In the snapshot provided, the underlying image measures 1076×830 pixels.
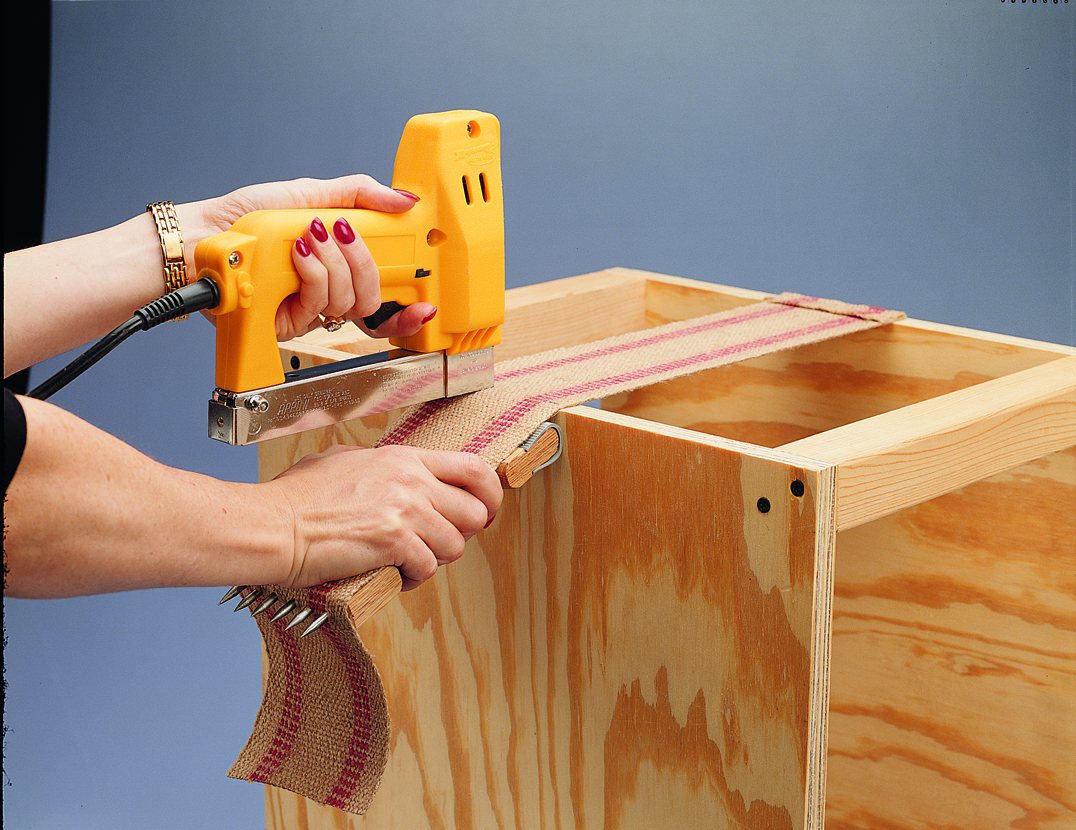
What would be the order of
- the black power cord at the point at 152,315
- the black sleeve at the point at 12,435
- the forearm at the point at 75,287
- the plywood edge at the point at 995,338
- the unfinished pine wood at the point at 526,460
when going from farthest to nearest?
the plywood edge at the point at 995,338, the forearm at the point at 75,287, the unfinished pine wood at the point at 526,460, the black power cord at the point at 152,315, the black sleeve at the point at 12,435

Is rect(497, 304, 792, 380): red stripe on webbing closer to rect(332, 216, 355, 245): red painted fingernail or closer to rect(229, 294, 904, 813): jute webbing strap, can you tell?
rect(229, 294, 904, 813): jute webbing strap

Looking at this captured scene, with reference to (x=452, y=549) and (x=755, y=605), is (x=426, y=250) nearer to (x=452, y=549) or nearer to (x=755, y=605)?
(x=452, y=549)

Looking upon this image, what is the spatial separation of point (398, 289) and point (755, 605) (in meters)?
0.36

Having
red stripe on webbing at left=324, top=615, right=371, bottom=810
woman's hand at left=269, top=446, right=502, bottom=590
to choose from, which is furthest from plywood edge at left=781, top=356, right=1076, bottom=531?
red stripe on webbing at left=324, top=615, right=371, bottom=810

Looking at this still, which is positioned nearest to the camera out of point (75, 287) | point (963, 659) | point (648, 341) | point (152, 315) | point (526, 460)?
point (152, 315)

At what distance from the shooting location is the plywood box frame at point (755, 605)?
0.87 meters

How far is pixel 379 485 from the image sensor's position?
0.85 meters

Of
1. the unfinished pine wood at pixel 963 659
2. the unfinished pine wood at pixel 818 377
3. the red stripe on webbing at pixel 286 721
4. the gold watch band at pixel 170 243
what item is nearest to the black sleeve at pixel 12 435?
the red stripe on webbing at pixel 286 721

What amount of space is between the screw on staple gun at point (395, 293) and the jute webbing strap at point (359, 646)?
0.03 m

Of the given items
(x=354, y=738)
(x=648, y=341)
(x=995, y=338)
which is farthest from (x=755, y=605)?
(x=995, y=338)

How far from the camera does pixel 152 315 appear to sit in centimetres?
82

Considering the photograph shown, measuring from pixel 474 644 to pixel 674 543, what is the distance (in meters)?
Result: 0.26

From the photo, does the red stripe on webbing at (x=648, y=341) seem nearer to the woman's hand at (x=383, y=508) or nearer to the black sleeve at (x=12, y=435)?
the woman's hand at (x=383, y=508)

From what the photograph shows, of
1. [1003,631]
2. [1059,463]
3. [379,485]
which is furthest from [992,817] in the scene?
[379,485]
